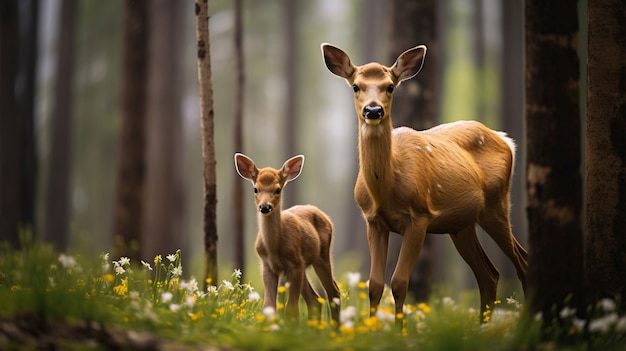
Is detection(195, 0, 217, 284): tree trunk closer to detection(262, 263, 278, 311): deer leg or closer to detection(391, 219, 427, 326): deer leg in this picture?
detection(262, 263, 278, 311): deer leg

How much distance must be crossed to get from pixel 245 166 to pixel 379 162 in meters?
1.74

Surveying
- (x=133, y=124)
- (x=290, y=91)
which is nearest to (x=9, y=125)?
(x=133, y=124)

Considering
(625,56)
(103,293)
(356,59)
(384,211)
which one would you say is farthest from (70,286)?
(356,59)

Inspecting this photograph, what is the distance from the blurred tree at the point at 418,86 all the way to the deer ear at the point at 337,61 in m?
4.96

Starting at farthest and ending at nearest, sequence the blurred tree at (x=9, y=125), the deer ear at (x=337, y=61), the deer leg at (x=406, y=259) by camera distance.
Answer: the blurred tree at (x=9, y=125), the deer ear at (x=337, y=61), the deer leg at (x=406, y=259)

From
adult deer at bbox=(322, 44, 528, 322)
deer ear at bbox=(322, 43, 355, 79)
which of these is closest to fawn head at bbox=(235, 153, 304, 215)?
adult deer at bbox=(322, 44, 528, 322)

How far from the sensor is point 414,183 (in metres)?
8.67

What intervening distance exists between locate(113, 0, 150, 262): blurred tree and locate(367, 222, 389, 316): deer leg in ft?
29.2

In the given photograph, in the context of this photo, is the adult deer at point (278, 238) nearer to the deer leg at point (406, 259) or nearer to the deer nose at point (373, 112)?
the deer leg at point (406, 259)

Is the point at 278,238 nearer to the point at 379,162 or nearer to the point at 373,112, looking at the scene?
the point at 379,162

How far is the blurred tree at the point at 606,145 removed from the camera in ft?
28.4

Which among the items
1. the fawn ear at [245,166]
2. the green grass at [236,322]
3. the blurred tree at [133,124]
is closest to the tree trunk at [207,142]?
the fawn ear at [245,166]

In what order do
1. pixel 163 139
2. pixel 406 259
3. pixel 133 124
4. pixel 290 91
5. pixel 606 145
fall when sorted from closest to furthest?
1. pixel 406 259
2. pixel 606 145
3. pixel 133 124
4. pixel 163 139
5. pixel 290 91

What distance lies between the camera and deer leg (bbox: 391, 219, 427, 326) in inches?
331
